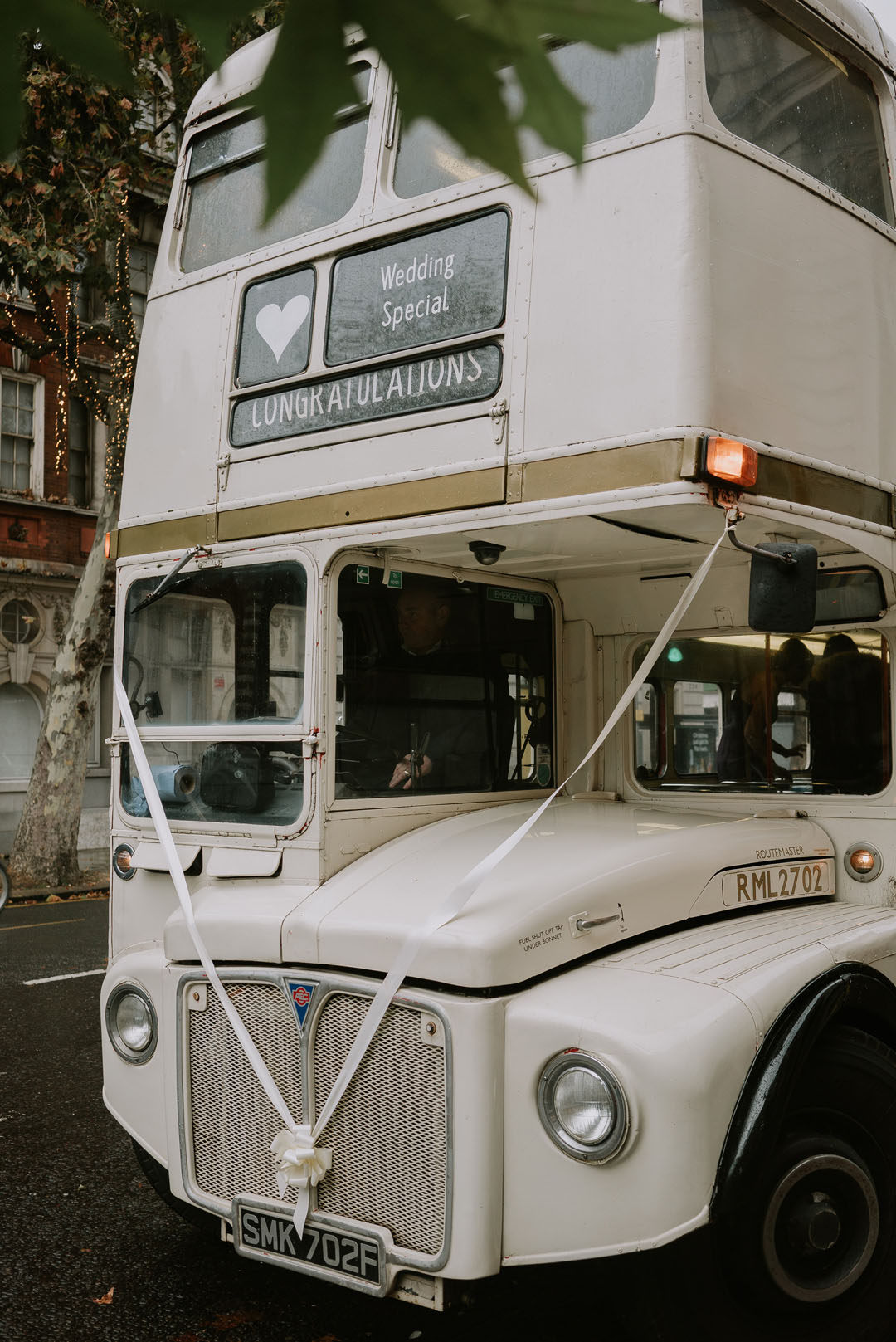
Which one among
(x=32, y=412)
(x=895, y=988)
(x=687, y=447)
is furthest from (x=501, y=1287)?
(x=32, y=412)

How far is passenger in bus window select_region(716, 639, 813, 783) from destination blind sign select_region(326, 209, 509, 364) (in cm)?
159

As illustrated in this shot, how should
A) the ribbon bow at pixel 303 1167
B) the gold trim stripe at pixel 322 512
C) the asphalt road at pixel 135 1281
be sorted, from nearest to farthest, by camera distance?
the ribbon bow at pixel 303 1167, the asphalt road at pixel 135 1281, the gold trim stripe at pixel 322 512

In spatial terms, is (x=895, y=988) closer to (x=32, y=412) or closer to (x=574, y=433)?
(x=574, y=433)

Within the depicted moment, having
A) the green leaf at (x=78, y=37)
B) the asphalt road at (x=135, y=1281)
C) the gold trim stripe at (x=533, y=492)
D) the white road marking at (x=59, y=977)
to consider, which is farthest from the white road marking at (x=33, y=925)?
the green leaf at (x=78, y=37)

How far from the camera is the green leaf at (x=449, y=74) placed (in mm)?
1091

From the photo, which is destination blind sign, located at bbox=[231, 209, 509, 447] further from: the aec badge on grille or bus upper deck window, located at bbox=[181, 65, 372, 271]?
the aec badge on grille

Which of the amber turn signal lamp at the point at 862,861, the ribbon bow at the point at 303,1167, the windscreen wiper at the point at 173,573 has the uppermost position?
the windscreen wiper at the point at 173,573

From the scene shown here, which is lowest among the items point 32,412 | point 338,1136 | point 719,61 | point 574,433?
point 338,1136

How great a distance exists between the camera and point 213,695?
4383 mm

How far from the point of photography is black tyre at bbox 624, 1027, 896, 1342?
3.00 m

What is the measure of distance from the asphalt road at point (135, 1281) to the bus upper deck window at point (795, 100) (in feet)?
10.8

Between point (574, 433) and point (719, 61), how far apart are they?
1.20 m

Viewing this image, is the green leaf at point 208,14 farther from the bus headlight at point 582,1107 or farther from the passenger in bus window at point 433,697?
the passenger in bus window at point 433,697

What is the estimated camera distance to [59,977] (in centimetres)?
842
